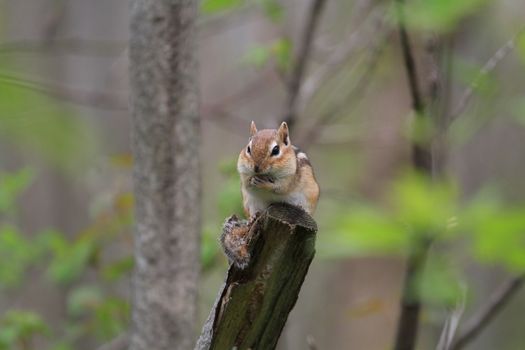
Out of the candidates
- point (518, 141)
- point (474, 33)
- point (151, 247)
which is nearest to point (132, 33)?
point (151, 247)

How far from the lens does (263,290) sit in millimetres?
1499

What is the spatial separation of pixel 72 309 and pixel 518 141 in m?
3.62

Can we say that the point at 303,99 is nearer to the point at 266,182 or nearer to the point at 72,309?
the point at 72,309

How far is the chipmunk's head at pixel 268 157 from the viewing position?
6.46ft

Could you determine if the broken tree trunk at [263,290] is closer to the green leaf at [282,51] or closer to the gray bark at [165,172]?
the gray bark at [165,172]

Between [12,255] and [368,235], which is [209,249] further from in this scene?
[368,235]

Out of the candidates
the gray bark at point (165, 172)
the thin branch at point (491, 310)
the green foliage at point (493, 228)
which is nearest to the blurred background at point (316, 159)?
the green foliage at point (493, 228)

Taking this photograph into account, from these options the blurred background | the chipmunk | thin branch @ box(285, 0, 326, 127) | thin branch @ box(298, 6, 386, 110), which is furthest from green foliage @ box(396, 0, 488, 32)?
thin branch @ box(298, 6, 386, 110)

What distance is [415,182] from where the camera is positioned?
154 cm

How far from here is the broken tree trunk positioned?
1.50 m

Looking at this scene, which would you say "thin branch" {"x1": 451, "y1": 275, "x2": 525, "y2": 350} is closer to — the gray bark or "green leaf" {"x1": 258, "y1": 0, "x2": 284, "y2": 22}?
the gray bark

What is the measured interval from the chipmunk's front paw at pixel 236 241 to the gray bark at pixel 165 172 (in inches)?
29.6

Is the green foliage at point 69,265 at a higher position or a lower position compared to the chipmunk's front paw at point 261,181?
lower

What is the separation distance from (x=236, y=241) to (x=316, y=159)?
623cm
